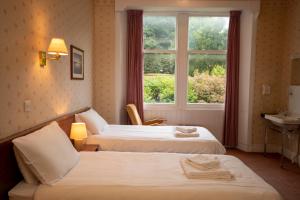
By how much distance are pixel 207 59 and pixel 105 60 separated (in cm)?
214

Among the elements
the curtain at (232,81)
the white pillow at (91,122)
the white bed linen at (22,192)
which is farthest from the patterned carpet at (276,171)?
the white bed linen at (22,192)

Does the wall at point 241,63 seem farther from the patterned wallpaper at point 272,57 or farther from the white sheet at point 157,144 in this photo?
the white sheet at point 157,144

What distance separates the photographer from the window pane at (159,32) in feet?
18.0

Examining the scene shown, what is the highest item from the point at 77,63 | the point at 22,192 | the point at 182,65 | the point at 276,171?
the point at 182,65

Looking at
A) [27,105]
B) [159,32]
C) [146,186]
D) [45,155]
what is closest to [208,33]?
[159,32]

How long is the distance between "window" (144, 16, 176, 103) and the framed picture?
1.71m

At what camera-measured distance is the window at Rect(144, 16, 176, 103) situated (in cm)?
548

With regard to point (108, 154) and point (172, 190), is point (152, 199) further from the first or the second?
point (108, 154)

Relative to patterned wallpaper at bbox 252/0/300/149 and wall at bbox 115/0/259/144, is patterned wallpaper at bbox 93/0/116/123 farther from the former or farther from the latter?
patterned wallpaper at bbox 252/0/300/149

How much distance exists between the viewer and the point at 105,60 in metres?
5.09

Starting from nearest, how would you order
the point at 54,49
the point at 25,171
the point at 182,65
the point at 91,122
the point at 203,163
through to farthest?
the point at 25,171 → the point at 203,163 → the point at 54,49 → the point at 91,122 → the point at 182,65

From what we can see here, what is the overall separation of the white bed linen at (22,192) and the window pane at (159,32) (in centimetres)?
405

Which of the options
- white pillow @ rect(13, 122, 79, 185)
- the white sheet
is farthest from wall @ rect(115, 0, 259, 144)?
white pillow @ rect(13, 122, 79, 185)

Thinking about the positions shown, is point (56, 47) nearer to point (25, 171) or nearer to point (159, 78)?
point (25, 171)
